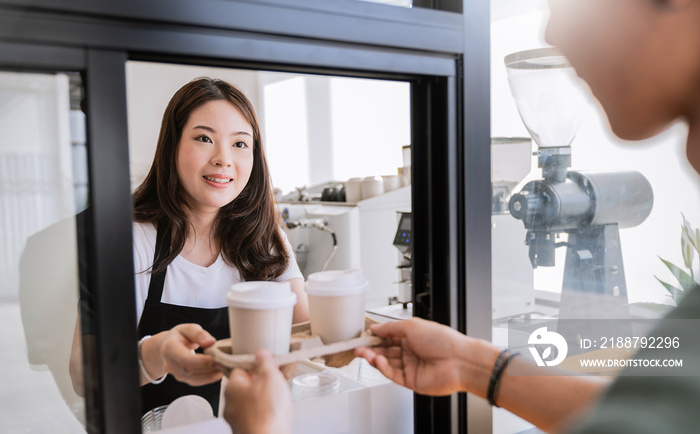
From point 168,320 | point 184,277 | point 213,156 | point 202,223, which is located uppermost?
point 213,156

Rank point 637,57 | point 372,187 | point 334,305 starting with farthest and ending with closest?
point 372,187, point 334,305, point 637,57

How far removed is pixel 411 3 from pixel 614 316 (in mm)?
984

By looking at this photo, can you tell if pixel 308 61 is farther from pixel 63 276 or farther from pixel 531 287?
pixel 531 287

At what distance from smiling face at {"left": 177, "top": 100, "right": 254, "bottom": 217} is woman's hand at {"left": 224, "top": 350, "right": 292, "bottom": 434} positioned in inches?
27.7

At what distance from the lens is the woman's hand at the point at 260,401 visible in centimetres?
65

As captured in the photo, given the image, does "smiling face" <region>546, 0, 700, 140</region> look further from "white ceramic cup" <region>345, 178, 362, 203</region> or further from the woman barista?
"white ceramic cup" <region>345, 178, 362, 203</region>

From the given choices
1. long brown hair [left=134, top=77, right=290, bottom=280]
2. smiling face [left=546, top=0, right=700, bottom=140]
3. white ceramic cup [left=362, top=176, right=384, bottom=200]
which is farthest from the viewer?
white ceramic cup [left=362, top=176, right=384, bottom=200]

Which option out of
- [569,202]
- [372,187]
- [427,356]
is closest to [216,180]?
[427,356]

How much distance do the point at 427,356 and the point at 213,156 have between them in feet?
2.38

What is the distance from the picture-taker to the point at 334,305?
31.7 inches

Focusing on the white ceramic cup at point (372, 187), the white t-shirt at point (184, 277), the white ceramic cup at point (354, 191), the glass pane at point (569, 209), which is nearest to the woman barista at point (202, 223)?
the white t-shirt at point (184, 277)

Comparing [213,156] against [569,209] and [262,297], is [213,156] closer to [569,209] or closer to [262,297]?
[262,297]

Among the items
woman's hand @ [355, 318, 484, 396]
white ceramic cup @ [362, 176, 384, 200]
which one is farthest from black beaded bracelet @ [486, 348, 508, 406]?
white ceramic cup @ [362, 176, 384, 200]

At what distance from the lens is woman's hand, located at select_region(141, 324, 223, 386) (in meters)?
0.79
